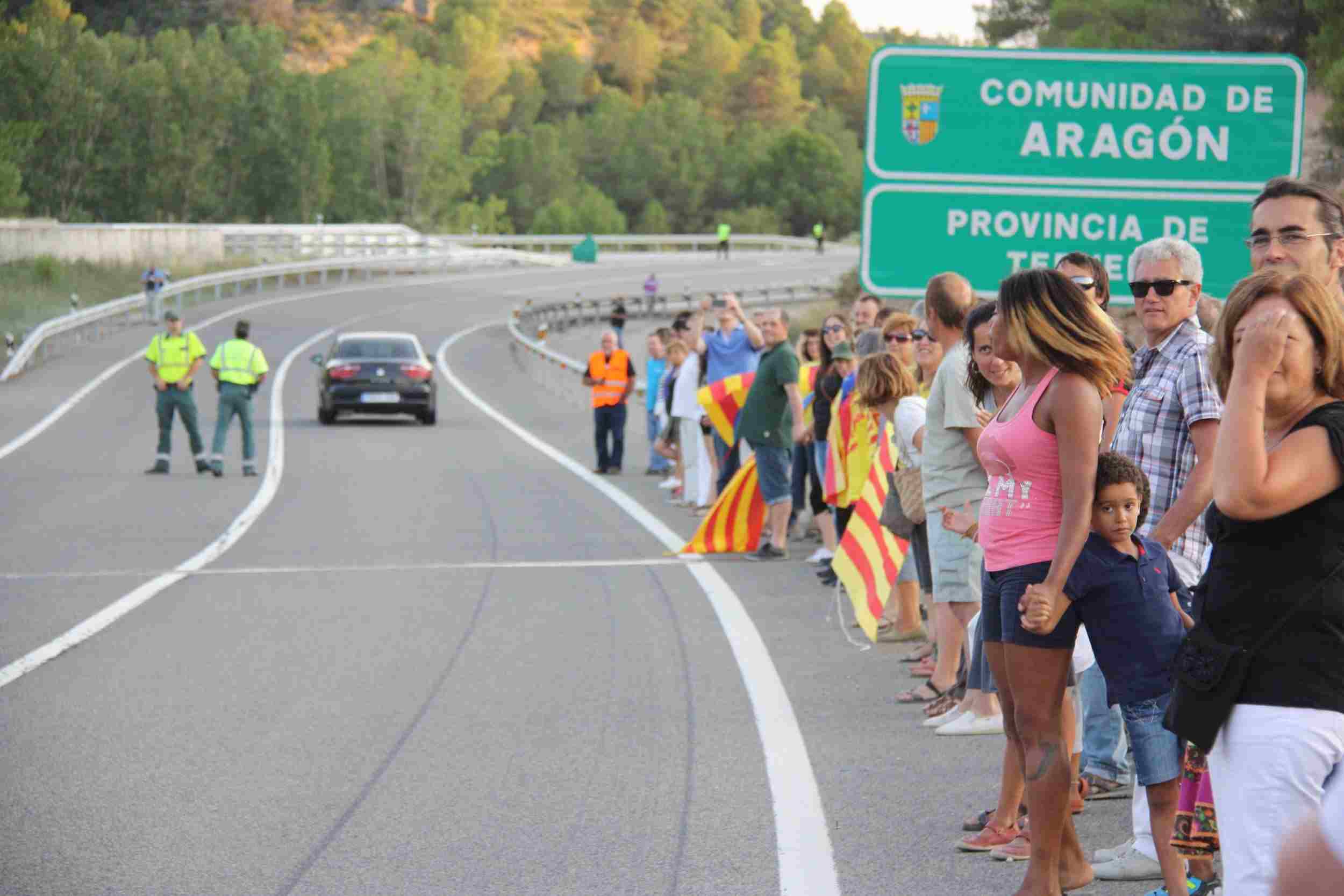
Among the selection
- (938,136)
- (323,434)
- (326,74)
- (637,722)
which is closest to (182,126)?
(326,74)

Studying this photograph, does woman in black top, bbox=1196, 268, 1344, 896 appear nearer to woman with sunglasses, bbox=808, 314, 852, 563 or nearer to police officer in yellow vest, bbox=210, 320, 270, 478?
woman with sunglasses, bbox=808, 314, 852, 563

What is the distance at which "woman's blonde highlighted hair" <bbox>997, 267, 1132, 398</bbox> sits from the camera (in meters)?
5.29

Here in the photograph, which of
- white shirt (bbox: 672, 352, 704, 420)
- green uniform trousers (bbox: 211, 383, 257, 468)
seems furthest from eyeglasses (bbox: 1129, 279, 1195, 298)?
green uniform trousers (bbox: 211, 383, 257, 468)

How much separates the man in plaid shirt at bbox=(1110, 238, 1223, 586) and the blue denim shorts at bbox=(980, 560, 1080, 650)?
2.47ft

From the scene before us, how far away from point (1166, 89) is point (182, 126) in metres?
78.1

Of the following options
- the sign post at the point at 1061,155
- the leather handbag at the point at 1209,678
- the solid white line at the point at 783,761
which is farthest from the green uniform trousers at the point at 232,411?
the leather handbag at the point at 1209,678

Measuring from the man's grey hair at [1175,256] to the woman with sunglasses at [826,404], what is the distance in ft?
22.1

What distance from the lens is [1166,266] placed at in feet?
20.2

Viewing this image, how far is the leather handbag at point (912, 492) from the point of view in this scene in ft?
29.0

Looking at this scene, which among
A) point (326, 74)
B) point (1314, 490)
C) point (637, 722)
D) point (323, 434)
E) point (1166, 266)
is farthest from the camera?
point (326, 74)

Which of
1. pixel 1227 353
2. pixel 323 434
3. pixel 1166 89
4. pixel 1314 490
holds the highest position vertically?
pixel 1166 89

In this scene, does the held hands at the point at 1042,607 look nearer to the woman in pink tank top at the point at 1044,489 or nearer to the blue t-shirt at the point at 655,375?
the woman in pink tank top at the point at 1044,489

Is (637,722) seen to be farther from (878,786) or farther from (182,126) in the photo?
(182,126)

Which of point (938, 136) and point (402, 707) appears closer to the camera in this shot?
point (402, 707)
